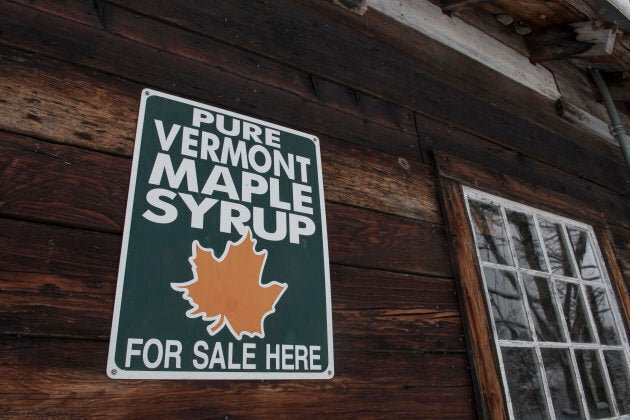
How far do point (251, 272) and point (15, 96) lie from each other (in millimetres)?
743

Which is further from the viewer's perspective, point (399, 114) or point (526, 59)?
point (526, 59)

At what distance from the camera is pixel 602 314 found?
92.7 inches

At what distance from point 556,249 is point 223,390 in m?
1.92

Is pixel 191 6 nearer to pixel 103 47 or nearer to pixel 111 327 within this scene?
pixel 103 47

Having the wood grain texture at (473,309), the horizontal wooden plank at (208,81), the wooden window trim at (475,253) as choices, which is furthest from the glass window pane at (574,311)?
the horizontal wooden plank at (208,81)

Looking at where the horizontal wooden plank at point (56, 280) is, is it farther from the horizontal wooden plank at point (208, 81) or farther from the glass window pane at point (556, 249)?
the glass window pane at point (556, 249)

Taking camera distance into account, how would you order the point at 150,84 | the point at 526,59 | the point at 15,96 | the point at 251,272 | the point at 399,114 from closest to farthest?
the point at 15,96, the point at 251,272, the point at 150,84, the point at 399,114, the point at 526,59

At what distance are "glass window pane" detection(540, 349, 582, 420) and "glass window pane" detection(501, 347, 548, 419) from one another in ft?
0.31

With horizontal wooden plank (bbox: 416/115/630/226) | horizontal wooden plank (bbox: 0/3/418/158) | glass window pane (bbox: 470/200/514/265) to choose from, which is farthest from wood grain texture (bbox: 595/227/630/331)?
horizontal wooden plank (bbox: 0/3/418/158)

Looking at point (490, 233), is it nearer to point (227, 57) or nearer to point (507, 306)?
point (507, 306)

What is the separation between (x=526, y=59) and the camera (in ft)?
9.64

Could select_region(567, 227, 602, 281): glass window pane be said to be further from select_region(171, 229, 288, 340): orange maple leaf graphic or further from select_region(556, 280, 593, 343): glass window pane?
select_region(171, 229, 288, 340): orange maple leaf graphic

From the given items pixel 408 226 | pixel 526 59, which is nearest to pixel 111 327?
pixel 408 226

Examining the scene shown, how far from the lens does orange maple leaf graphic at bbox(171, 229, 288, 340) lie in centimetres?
114
